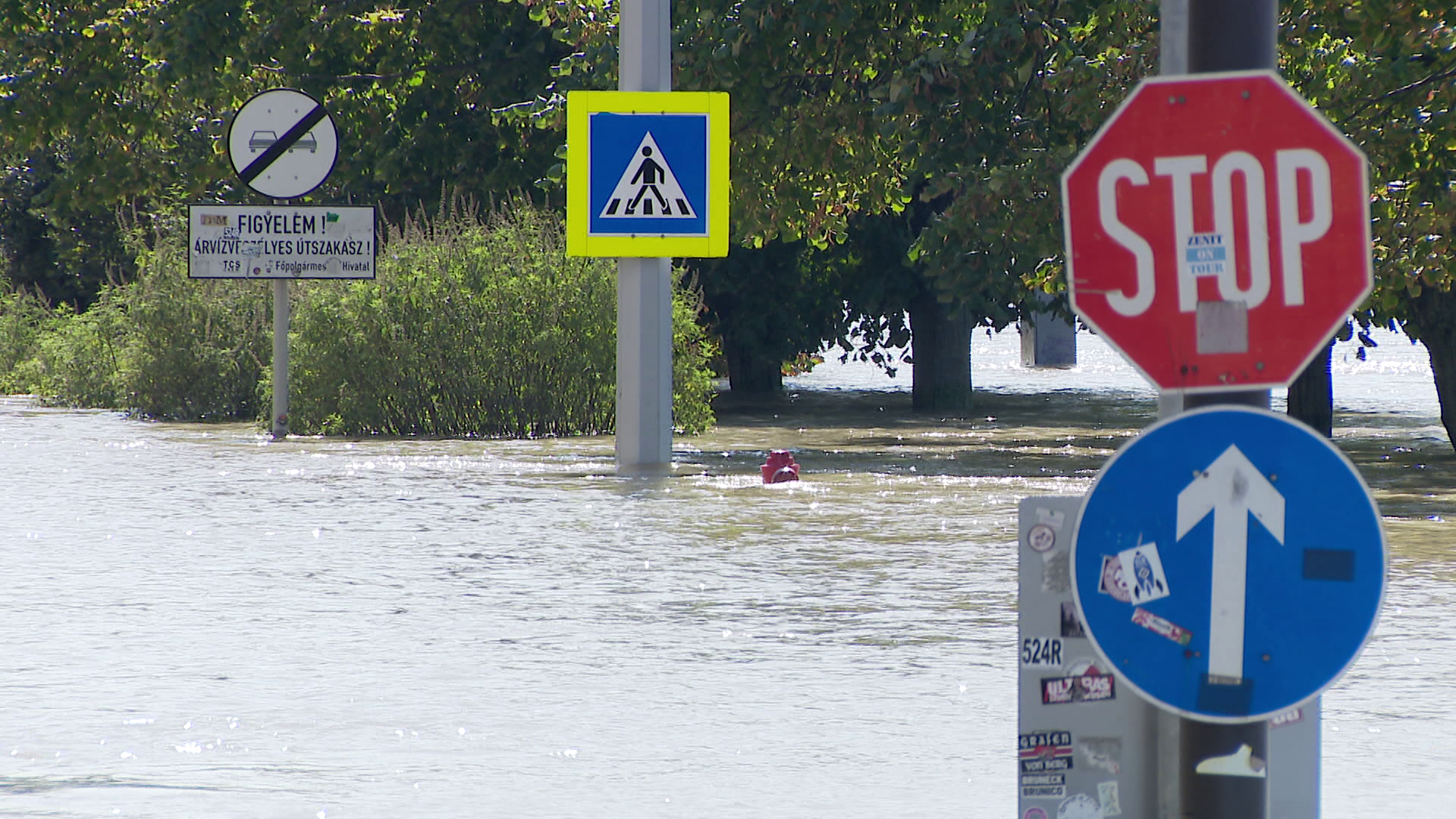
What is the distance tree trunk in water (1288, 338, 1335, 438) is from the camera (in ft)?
68.6

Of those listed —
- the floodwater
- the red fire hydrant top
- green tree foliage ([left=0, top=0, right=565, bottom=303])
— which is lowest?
the floodwater

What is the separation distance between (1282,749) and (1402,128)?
1131 cm

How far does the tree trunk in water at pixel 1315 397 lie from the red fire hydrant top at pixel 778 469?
6.70 metres

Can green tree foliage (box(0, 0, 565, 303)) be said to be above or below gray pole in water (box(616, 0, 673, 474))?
above

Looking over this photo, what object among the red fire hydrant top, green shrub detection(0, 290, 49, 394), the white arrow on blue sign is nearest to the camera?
the white arrow on blue sign

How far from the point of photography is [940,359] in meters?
29.1

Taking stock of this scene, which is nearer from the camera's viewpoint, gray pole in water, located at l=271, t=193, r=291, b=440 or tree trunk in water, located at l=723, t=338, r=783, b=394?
gray pole in water, located at l=271, t=193, r=291, b=440

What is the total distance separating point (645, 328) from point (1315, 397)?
743cm

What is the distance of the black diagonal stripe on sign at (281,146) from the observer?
21297mm

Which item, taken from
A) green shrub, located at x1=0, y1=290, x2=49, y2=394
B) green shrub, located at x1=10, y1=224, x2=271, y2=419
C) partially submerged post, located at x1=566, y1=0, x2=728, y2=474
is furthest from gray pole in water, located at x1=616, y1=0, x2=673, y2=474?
green shrub, located at x1=0, y1=290, x2=49, y2=394

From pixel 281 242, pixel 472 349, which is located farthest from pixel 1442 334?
pixel 281 242

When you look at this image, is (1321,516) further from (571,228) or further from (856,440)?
(856,440)

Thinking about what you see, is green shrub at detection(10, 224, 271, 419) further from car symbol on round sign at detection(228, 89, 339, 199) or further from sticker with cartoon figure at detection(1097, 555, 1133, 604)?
sticker with cartoon figure at detection(1097, 555, 1133, 604)

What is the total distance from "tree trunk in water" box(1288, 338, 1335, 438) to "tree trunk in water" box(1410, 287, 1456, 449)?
1.25 meters
